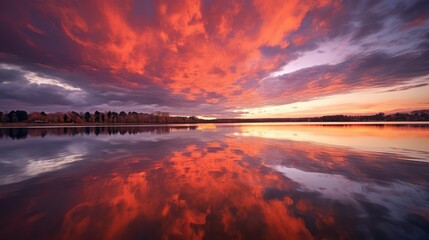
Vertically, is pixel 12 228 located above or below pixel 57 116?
below

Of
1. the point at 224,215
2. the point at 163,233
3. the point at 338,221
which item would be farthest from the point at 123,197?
the point at 338,221

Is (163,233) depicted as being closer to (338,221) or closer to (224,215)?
(224,215)

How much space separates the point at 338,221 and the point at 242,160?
878 cm

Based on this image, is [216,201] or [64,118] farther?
[64,118]

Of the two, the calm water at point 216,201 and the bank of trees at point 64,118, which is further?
the bank of trees at point 64,118

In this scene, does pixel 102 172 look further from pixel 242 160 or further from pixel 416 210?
pixel 416 210

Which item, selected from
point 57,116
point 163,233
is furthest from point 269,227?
point 57,116

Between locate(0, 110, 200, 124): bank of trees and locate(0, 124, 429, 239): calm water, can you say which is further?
locate(0, 110, 200, 124): bank of trees

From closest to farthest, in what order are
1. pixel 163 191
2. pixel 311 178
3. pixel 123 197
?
pixel 123 197, pixel 163 191, pixel 311 178

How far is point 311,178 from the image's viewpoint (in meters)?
10.2

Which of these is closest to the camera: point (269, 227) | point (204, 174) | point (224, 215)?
point (269, 227)

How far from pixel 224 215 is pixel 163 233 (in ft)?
6.46

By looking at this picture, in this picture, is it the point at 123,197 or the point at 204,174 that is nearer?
the point at 123,197

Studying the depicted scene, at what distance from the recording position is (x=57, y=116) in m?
170
